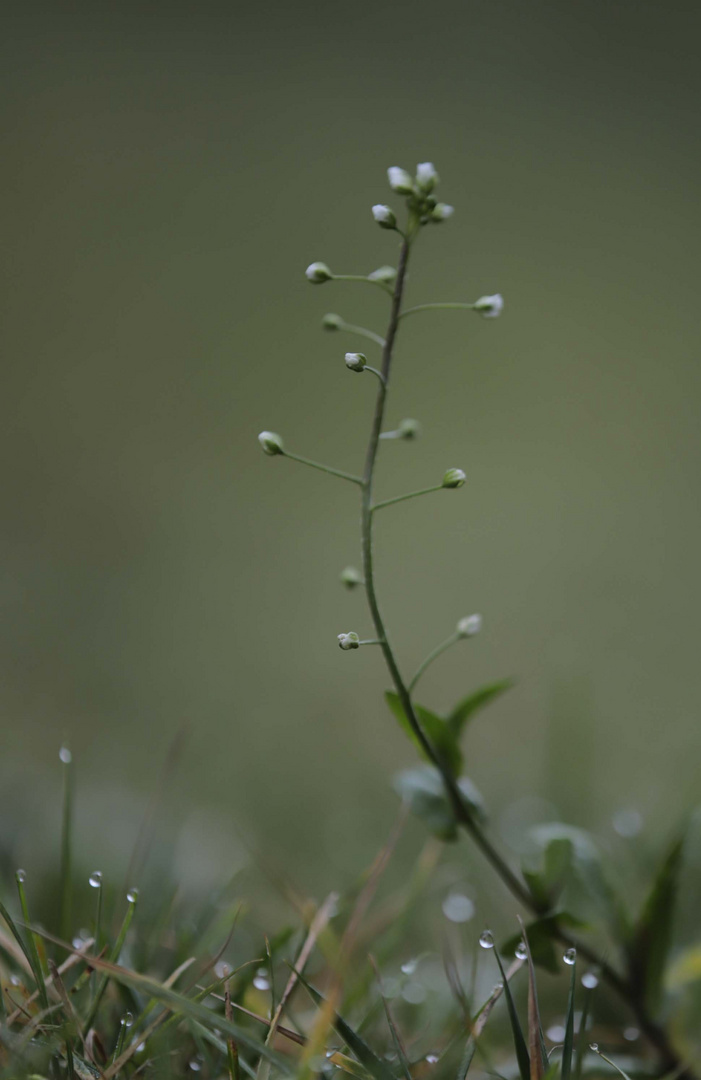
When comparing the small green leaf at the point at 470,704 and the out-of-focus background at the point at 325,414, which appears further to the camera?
the out-of-focus background at the point at 325,414

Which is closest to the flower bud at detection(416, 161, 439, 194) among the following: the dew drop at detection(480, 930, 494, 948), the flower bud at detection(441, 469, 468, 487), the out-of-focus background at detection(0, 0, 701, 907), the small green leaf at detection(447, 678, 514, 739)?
the flower bud at detection(441, 469, 468, 487)

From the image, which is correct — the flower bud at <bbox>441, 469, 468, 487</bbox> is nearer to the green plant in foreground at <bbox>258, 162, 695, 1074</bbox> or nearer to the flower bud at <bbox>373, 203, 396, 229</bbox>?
the green plant in foreground at <bbox>258, 162, 695, 1074</bbox>

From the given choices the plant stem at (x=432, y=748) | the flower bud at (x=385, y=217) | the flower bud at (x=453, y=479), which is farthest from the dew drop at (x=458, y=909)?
the flower bud at (x=385, y=217)

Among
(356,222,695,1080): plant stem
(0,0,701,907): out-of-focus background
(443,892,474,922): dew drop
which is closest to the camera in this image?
(356,222,695,1080): plant stem

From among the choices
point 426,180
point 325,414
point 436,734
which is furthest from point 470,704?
point 325,414

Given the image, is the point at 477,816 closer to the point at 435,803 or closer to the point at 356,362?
the point at 435,803

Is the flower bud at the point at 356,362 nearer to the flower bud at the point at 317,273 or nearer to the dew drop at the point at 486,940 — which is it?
the flower bud at the point at 317,273

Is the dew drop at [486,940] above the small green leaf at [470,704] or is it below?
below

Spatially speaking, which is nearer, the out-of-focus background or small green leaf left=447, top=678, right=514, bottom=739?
small green leaf left=447, top=678, right=514, bottom=739
